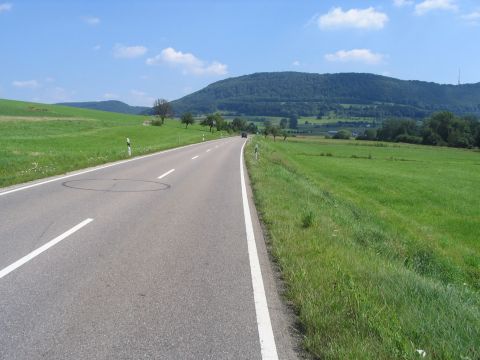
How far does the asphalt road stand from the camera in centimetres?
394

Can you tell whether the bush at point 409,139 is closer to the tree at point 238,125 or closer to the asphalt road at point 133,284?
the tree at point 238,125

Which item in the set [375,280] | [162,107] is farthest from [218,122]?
[375,280]

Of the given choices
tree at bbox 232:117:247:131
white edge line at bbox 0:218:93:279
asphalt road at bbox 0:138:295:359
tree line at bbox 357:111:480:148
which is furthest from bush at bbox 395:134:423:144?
white edge line at bbox 0:218:93:279

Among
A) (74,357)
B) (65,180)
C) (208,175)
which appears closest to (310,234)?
(74,357)

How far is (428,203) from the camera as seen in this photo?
17938 mm

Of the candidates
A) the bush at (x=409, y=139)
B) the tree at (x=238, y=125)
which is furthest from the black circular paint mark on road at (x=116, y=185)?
the tree at (x=238, y=125)

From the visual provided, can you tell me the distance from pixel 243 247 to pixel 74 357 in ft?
13.0

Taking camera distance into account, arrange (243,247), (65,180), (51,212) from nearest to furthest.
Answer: (243,247) < (51,212) < (65,180)

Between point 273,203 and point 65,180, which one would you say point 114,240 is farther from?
point 65,180

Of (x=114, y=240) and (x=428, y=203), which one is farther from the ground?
(x=114, y=240)

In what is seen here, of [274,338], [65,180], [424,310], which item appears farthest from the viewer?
[65,180]

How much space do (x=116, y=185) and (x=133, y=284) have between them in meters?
8.75

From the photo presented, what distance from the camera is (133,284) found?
5383 millimetres

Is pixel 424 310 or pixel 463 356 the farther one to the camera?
pixel 424 310
